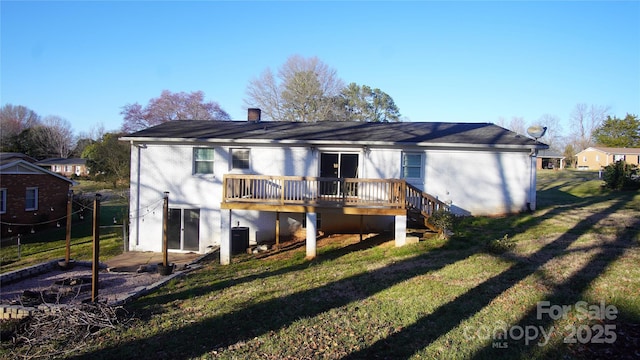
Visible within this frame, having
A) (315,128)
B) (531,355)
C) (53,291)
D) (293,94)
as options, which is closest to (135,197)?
(53,291)

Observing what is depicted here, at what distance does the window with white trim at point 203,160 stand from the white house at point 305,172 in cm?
4

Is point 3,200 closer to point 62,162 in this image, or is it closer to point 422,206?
point 422,206

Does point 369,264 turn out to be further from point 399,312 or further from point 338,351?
point 338,351

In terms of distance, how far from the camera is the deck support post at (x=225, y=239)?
12.5m

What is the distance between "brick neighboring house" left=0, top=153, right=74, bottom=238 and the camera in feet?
64.8

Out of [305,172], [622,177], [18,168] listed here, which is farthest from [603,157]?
[18,168]

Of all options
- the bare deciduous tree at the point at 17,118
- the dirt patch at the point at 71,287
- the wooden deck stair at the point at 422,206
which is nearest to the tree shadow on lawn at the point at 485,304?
the wooden deck stair at the point at 422,206

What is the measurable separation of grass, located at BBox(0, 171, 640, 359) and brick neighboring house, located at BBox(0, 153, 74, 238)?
50.9ft

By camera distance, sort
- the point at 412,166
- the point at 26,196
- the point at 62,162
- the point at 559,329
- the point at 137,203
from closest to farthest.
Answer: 1. the point at 559,329
2. the point at 412,166
3. the point at 137,203
4. the point at 26,196
5. the point at 62,162

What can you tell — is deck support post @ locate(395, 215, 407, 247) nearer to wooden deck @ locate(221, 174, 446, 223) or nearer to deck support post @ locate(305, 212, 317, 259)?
wooden deck @ locate(221, 174, 446, 223)

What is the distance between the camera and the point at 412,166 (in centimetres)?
1473

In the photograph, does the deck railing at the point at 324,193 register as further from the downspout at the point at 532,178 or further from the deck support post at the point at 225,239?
the downspout at the point at 532,178

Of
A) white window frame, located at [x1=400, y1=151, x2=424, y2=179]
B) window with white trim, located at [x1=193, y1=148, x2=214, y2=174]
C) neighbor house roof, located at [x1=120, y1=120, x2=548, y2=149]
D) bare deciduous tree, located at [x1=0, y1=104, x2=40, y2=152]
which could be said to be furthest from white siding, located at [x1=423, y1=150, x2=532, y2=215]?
bare deciduous tree, located at [x1=0, y1=104, x2=40, y2=152]

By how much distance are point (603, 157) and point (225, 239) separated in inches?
2130
